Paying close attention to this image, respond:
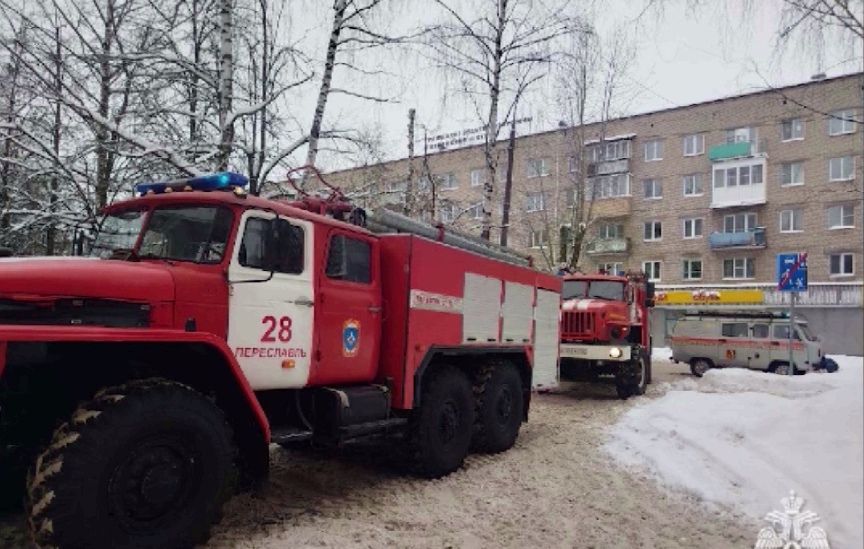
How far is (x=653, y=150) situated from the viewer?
40719mm

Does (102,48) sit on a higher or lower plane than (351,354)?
higher

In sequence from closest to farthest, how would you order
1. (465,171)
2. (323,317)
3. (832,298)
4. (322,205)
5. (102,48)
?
(323,317) < (322,205) < (102,48) < (832,298) < (465,171)

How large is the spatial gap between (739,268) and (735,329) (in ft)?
63.8

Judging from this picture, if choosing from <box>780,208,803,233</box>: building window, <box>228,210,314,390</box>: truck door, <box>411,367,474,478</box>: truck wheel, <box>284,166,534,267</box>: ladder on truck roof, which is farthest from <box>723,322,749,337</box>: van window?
<box>780,208,803,233</box>: building window

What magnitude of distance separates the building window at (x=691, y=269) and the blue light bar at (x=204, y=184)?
125 ft

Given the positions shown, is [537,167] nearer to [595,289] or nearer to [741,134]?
[595,289]

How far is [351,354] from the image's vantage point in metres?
5.84

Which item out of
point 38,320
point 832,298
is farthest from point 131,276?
point 832,298

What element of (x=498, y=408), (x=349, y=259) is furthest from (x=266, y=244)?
(x=498, y=408)

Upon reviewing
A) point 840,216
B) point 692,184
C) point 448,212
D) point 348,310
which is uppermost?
point 692,184

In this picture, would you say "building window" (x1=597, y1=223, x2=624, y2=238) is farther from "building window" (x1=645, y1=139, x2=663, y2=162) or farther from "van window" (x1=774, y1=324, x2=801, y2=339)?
"van window" (x1=774, y1=324, x2=801, y2=339)

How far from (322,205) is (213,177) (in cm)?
133

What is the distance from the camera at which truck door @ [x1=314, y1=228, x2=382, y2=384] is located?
5.58m

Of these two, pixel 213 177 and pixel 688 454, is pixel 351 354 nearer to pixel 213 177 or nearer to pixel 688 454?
pixel 213 177
